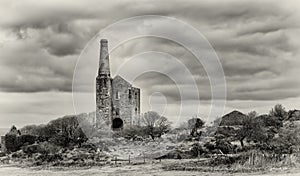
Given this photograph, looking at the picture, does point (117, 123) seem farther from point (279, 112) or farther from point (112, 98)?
point (279, 112)

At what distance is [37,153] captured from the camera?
4088 centimetres

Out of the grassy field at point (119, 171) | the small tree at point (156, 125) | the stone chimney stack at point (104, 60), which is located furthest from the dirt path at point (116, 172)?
the stone chimney stack at point (104, 60)

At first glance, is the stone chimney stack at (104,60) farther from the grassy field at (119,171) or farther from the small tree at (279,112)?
the small tree at (279,112)

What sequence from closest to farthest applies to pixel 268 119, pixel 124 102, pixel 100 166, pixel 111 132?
pixel 100 166
pixel 111 132
pixel 124 102
pixel 268 119

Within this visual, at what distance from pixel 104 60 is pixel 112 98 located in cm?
357

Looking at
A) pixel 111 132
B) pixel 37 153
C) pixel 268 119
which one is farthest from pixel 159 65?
pixel 268 119

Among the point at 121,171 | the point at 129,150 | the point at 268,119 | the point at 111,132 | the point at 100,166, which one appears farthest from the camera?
the point at 268,119

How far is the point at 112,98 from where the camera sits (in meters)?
46.9

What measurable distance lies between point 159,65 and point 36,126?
2194 cm

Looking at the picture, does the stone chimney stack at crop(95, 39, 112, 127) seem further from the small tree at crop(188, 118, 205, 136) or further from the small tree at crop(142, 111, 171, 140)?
the small tree at crop(188, 118, 205, 136)

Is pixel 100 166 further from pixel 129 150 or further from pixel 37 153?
pixel 37 153

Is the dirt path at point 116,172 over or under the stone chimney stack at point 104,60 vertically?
under

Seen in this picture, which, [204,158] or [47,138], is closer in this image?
[204,158]

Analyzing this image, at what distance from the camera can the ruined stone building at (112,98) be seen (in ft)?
151
